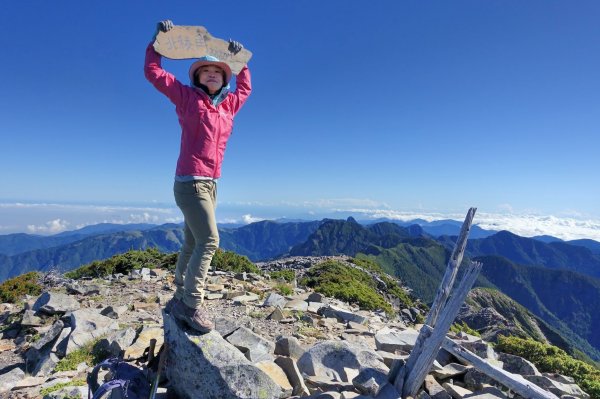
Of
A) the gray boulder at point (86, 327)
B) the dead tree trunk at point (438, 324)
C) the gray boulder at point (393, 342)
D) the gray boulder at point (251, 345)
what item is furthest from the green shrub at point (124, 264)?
the dead tree trunk at point (438, 324)

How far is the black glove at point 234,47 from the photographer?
6.20m

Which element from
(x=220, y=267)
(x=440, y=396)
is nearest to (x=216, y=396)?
(x=440, y=396)

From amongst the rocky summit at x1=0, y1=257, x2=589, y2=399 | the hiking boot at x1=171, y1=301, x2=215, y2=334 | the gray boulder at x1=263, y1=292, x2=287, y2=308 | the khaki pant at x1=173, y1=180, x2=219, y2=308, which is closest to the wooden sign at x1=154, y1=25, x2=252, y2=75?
the khaki pant at x1=173, y1=180, x2=219, y2=308

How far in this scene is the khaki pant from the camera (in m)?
5.39

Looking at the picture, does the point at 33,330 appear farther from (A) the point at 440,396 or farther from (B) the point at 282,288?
(A) the point at 440,396

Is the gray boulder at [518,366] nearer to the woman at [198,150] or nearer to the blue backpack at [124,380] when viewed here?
the woman at [198,150]

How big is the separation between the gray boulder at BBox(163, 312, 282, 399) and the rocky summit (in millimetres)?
15

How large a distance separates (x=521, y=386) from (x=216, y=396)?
4776 mm

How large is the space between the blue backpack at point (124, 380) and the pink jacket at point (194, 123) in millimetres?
3239

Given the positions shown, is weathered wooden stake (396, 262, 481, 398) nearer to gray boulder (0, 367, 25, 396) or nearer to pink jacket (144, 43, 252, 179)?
pink jacket (144, 43, 252, 179)

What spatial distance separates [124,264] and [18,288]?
5.04 m

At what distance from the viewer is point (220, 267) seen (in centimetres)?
2075

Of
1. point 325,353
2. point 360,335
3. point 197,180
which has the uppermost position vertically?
point 197,180

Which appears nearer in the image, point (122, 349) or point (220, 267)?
point (122, 349)
